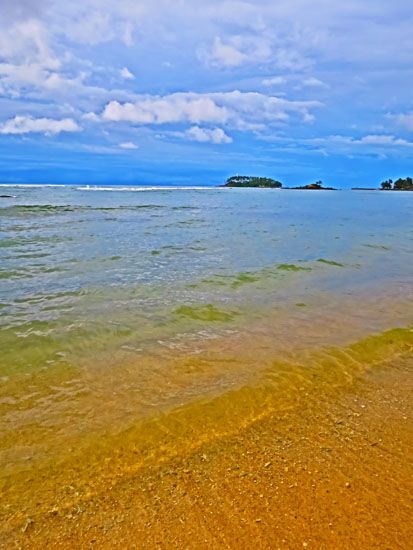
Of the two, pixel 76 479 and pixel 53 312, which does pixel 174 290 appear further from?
pixel 76 479

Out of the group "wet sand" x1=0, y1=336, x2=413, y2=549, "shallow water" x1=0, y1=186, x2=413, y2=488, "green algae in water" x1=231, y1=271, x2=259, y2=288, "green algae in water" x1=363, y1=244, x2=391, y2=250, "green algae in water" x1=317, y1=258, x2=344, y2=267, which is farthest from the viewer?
"green algae in water" x1=363, y1=244, x2=391, y2=250

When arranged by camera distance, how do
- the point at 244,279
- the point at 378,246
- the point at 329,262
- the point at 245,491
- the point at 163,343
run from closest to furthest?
the point at 245,491 < the point at 163,343 < the point at 244,279 < the point at 329,262 < the point at 378,246

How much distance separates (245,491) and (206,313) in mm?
5443

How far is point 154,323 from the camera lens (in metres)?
8.35

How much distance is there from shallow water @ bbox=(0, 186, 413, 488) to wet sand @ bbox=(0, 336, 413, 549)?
0.65m

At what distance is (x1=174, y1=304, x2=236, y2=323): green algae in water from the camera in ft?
28.6

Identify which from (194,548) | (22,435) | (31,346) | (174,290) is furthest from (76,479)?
(174,290)

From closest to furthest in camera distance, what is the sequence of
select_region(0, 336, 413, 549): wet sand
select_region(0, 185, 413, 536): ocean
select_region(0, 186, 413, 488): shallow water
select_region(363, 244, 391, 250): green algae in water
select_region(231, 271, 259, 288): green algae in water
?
select_region(0, 336, 413, 549): wet sand, select_region(0, 185, 413, 536): ocean, select_region(0, 186, 413, 488): shallow water, select_region(231, 271, 259, 288): green algae in water, select_region(363, 244, 391, 250): green algae in water

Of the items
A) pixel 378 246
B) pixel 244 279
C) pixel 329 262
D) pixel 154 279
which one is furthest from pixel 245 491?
pixel 378 246

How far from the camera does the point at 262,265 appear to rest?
14836 millimetres

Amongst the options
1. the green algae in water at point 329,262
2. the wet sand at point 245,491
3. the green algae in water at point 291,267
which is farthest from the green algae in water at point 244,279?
the wet sand at point 245,491

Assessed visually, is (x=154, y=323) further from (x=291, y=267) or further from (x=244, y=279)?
(x=291, y=267)

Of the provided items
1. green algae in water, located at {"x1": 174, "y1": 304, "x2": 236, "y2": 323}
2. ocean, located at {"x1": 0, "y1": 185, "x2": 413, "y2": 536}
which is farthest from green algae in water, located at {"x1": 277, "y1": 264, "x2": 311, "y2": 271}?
green algae in water, located at {"x1": 174, "y1": 304, "x2": 236, "y2": 323}

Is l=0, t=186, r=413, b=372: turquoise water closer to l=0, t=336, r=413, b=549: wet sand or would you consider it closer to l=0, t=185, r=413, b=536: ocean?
l=0, t=185, r=413, b=536: ocean
